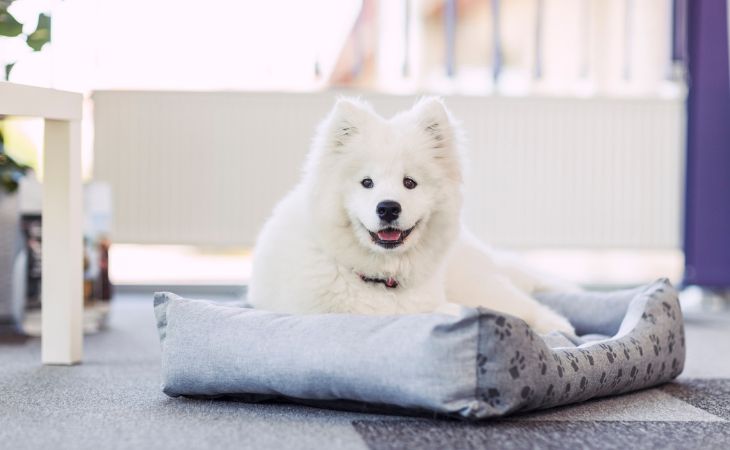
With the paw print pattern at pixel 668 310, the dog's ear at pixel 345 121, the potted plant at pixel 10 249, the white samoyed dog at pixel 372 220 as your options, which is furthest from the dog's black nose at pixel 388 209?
the potted plant at pixel 10 249

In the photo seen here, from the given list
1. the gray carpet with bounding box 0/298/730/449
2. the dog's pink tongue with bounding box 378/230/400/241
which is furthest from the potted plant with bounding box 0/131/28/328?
the dog's pink tongue with bounding box 378/230/400/241

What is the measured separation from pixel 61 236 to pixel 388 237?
999 millimetres

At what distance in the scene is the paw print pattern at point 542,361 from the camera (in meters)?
1.88

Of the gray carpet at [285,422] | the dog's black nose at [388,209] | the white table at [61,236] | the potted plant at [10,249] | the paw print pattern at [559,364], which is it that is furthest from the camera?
the potted plant at [10,249]

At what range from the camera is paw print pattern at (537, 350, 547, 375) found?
188 centimetres

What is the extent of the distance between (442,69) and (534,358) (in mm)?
4015

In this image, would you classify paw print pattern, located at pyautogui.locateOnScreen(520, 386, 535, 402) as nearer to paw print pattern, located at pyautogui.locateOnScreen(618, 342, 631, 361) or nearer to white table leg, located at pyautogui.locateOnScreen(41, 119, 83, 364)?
paw print pattern, located at pyautogui.locateOnScreen(618, 342, 631, 361)

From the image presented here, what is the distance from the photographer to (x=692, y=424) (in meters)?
1.92

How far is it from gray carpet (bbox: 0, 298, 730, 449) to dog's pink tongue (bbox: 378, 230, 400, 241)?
18.3 inches

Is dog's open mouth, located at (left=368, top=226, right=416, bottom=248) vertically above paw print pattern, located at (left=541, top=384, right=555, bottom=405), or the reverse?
dog's open mouth, located at (left=368, top=226, right=416, bottom=248)

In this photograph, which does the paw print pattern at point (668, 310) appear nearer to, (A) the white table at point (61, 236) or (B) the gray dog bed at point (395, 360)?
(B) the gray dog bed at point (395, 360)

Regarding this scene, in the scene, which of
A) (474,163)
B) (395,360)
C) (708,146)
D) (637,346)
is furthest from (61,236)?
(708,146)

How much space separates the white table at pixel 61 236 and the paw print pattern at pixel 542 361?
1.41m

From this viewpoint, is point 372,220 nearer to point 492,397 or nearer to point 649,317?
point 492,397
